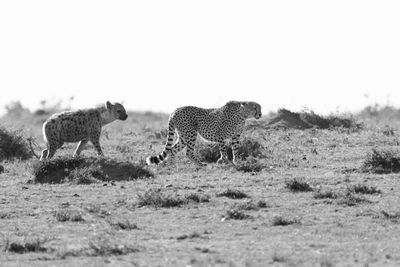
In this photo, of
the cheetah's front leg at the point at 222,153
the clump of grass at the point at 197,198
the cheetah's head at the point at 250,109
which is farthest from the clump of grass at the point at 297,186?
the cheetah's head at the point at 250,109

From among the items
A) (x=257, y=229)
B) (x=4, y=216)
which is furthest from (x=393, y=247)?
(x=4, y=216)

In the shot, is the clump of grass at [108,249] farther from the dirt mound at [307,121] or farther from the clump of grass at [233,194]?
the dirt mound at [307,121]

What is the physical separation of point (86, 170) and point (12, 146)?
5.58 meters

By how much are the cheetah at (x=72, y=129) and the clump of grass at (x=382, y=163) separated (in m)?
5.14

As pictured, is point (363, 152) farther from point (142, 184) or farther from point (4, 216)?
point (4, 216)

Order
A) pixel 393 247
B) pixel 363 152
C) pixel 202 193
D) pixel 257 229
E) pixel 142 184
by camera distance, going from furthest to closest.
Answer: pixel 363 152 → pixel 142 184 → pixel 202 193 → pixel 257 229 → pixel 393 247

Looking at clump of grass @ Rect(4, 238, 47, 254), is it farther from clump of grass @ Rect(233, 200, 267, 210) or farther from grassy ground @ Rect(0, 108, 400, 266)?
clump of grass @ Rect(233, 200, 267, 210)

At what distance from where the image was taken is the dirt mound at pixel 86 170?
17.8 meters

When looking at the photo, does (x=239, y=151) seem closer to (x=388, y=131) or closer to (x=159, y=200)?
(x=388, y=131)

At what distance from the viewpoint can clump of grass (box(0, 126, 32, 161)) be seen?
2264 cm

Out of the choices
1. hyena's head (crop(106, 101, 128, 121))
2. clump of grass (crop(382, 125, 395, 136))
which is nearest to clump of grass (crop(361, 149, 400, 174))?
hyena's head (crop(106, 101, 128, 121))

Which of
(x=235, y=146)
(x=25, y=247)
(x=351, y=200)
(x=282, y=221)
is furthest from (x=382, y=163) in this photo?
(x=25, y=247)

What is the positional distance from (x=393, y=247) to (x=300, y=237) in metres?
1.16

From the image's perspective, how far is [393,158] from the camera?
17922mm
